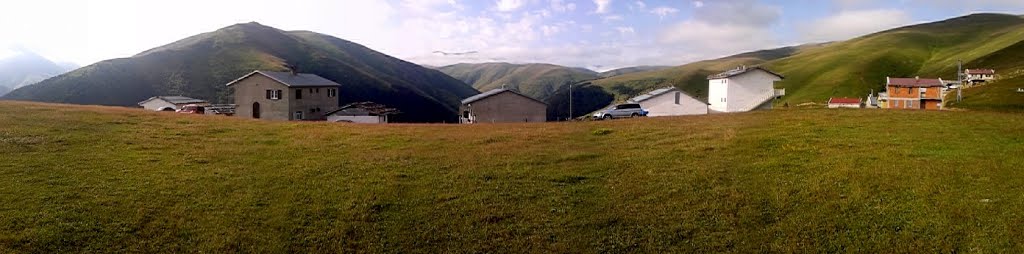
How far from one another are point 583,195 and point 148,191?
1241cm

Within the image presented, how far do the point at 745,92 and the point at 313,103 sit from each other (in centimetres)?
4718

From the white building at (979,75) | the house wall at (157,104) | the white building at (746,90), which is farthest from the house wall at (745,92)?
the white building at (979,75)

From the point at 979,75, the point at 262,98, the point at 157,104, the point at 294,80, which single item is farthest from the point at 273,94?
the point at 979,75

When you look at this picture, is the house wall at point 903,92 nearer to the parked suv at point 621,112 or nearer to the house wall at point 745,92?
the house wall at point 745,92

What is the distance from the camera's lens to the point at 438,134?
31.3m

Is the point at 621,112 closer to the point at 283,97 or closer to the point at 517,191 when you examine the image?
the point at 517,191

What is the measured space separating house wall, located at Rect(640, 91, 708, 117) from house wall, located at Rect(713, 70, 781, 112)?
9.71 feet

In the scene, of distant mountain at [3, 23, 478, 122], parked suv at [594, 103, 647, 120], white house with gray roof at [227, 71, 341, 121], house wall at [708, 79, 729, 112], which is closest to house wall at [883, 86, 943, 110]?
house wall at [708, 79, 729, 112]

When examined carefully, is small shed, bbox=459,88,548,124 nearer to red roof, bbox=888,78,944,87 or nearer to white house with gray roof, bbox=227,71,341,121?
white house with gray roof, bbox=227,71,341,121

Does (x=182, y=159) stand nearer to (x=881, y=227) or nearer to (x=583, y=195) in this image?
(x=583, y=195)

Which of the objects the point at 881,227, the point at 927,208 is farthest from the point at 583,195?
the point at 927,208

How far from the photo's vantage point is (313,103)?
76.4m

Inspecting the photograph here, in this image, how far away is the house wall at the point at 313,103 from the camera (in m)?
73.8

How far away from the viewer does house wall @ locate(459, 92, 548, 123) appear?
224 feet
